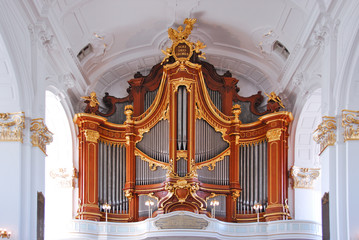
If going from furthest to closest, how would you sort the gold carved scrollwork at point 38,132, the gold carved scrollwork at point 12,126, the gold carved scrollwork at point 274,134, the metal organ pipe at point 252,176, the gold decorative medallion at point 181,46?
the gold decorative medallion at point 181,46 < the gold carved scrollwork at point 274,134 < the metal organ pipe at point 252,176 < the gold carved scrollwork at point 38,132 < the gold carved scrollwork at point 12,126

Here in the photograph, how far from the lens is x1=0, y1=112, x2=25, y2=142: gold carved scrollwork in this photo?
22.3 metres

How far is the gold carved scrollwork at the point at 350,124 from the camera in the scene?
72.5 ft

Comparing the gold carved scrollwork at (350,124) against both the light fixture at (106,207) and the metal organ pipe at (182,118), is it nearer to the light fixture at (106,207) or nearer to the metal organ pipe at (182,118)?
the metal organ pipe at (182,118)

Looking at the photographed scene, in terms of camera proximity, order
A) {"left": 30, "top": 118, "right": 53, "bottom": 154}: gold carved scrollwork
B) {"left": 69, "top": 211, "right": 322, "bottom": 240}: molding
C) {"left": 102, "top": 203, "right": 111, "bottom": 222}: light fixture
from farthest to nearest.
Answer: {"left": 102, "top": 203, "right": 111, "bottom": 222}: light fixture < {"left": 69, "top": 211, "right": 322, "bottom": 240}: molding < {"left": 30, "top": 118, "right": 53, "bottom": 154}: gold carved scrollwork

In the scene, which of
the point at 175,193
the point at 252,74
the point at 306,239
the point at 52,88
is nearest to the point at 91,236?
the point at 175,193

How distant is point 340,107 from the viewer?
22.5 meters

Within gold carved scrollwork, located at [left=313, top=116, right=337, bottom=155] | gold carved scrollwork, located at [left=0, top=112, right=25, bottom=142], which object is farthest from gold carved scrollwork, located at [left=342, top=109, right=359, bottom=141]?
gold carved scrollwork, located at [left=0, top=112, right=25, bottom=142]

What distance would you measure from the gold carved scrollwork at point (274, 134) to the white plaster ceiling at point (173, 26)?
91.1 inches

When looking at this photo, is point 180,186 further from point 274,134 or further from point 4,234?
point 4,234

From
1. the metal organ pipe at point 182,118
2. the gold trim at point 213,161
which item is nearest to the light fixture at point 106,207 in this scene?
the metal organ pipe at point 182,118

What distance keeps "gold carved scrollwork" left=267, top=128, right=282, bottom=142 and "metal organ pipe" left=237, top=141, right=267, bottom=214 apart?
407 mm

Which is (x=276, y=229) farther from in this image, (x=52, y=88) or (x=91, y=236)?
(x=52, y=88)

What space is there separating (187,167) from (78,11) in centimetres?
662

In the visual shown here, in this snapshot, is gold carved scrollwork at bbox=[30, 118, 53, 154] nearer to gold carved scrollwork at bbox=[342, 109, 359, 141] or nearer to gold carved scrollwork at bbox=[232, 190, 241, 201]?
gold carved scrollwork at bbox=[232, 190, 241, 201]
